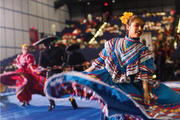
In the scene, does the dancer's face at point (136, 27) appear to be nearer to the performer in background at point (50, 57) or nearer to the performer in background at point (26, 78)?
the performer in background at point (50, 57)

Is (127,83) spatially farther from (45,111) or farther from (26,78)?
(26,78)

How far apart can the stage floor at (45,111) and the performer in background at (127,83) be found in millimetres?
906

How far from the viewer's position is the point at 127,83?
1468 mm

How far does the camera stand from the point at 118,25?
1884 mm

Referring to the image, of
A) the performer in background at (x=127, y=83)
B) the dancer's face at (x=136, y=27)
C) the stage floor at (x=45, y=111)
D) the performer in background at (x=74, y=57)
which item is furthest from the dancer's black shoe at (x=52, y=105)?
the dancer's face at (x=136, y=27)

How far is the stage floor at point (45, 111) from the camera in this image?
8.18 feet

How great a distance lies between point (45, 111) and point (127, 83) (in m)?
1.52

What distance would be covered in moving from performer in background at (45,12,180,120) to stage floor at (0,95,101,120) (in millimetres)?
906

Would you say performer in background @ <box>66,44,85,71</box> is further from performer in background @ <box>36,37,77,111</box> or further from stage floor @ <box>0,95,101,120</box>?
stage floor @ <box>0,95,101,120</box>

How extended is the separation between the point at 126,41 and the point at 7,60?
1882 millimetres

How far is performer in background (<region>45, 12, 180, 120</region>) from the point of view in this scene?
129cm

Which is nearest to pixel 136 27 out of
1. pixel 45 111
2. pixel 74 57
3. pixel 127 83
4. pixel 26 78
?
pixel 127 83

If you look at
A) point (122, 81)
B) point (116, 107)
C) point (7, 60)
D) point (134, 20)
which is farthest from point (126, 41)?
point (7, 60)

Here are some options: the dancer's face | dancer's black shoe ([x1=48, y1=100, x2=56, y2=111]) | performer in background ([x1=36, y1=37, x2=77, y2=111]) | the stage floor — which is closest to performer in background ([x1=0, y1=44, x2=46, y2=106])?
the stage floor
